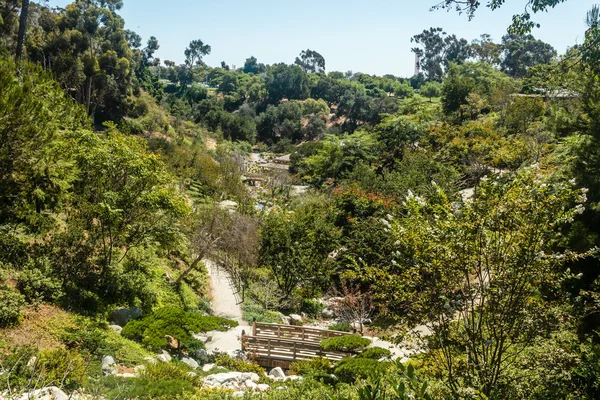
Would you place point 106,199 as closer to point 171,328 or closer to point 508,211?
point 171,328

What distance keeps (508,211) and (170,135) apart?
4160cm

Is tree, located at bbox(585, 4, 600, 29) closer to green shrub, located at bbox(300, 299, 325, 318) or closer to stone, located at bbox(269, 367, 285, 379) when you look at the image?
stone, located at bbox(269, 367, 285, 379)

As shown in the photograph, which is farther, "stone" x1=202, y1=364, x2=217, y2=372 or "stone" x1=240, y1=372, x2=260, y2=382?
"stone" x1=202, y1=364, x2=217, y2=372

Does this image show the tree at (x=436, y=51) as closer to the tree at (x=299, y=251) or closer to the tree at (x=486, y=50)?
the tree at (x=486, y=50)

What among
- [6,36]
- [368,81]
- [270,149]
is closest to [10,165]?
[6,36]

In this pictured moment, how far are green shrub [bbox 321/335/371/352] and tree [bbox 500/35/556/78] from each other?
70.2 metres

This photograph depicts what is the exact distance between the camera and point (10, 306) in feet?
28.0

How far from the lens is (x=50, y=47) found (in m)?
31.2

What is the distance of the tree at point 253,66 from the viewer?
13750cm

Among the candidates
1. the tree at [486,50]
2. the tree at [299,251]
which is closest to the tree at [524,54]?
the tree at [486,50]

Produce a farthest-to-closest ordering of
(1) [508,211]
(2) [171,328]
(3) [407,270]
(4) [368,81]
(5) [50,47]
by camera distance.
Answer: (4) [368,81], (5) [50,47], (2) [171,328], (3) [407,270], (1) [508,211]

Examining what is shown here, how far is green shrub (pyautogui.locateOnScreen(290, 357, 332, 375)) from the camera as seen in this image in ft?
32.4

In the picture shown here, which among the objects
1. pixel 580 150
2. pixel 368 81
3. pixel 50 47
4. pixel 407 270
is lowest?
pixel 407 270

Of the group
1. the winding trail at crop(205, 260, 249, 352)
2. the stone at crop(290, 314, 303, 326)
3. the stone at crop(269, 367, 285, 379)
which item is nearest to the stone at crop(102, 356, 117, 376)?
the winding trail at crop(205, 260, 249, 352)
